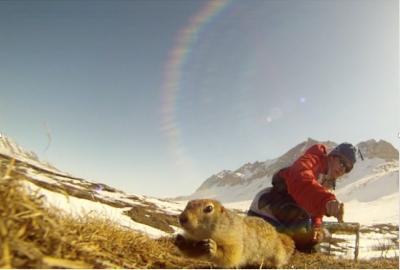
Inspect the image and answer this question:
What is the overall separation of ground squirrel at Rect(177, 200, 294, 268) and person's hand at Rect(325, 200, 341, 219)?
973mm

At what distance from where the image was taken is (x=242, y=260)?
5.14 m

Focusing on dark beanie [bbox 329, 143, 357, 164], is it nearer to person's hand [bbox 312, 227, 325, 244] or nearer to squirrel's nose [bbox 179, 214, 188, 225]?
person's hand [bbox 312, 227, 325, 244]

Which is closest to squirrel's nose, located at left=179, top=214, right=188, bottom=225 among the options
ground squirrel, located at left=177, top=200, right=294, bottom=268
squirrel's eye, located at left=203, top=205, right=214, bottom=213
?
ground squirrel, located at left=177, top=200, right=294, bottom=268

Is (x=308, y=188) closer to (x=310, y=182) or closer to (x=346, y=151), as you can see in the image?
(x=310, y=182)

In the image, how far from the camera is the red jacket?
707cm

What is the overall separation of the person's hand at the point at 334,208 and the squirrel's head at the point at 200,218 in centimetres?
185

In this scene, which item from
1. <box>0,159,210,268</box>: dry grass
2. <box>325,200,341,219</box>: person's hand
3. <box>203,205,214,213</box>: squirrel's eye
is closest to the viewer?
Answer: <box>0,159,210,268</box>: dry grass

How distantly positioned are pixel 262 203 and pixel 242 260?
165 inches

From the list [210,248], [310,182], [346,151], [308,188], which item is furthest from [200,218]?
[346,151]

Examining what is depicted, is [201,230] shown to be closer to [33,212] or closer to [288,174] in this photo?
[33,212]

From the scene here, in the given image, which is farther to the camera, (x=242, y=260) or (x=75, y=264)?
(x=242, y=260)

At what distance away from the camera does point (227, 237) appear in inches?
198

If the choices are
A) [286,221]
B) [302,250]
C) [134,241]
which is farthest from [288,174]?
[134,241]

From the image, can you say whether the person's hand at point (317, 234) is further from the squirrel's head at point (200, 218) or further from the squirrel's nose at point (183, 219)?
the squirrel's nose at point (183, 219)
